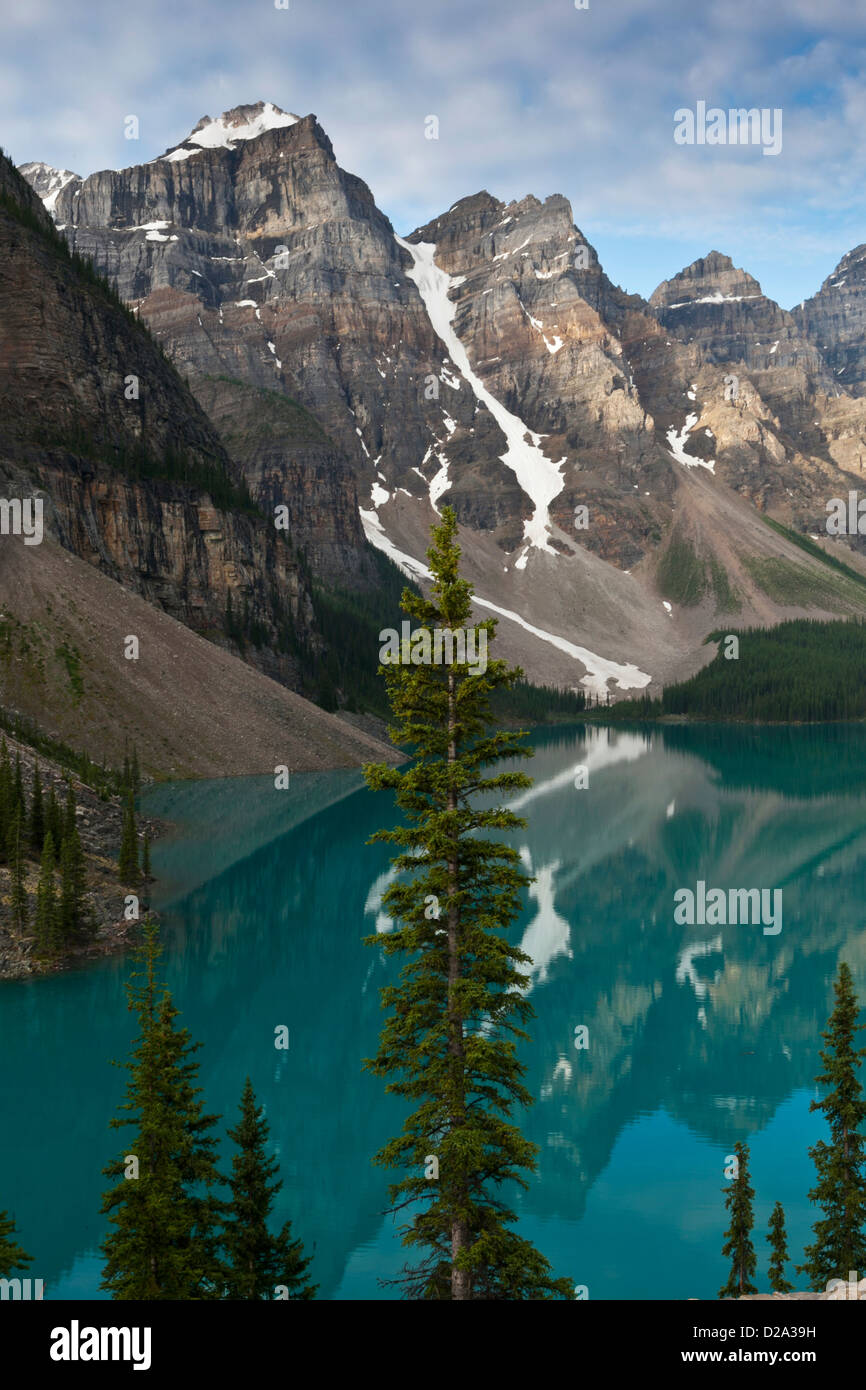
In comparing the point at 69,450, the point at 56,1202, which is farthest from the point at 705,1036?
the point at 69,450

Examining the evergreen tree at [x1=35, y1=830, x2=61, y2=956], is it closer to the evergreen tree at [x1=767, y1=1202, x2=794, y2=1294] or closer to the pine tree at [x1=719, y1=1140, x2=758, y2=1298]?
the pine tree at [x1=719, y1=1140, x2=758, y2=1298]

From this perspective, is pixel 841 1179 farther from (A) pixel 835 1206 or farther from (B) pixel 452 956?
(B) pixel 452 956

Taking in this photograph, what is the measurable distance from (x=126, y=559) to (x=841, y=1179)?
11502 centimetres

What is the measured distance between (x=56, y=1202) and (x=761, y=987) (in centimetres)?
2991

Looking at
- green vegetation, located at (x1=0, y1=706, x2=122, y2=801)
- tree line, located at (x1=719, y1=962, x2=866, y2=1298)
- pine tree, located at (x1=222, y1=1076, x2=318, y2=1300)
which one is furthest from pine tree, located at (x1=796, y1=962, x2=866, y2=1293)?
green vegetation, located at (x1=0, y1=706, x2=122, y2=801)

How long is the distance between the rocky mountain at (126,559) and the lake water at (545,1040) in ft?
60.0

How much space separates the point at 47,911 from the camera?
40062 millimetres

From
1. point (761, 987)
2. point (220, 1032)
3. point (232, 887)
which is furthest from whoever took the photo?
point (232, 887)

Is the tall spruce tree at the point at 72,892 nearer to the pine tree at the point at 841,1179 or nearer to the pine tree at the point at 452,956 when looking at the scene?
the pine tree at the point at 452,956

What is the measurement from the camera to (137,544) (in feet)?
407

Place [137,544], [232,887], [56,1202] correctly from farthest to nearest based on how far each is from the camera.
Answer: [137,544] < [232,887] < [56,1202]

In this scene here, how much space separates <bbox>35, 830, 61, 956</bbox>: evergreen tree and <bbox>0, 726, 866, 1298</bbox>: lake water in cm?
215

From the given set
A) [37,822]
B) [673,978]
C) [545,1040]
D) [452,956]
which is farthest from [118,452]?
[452,956]
